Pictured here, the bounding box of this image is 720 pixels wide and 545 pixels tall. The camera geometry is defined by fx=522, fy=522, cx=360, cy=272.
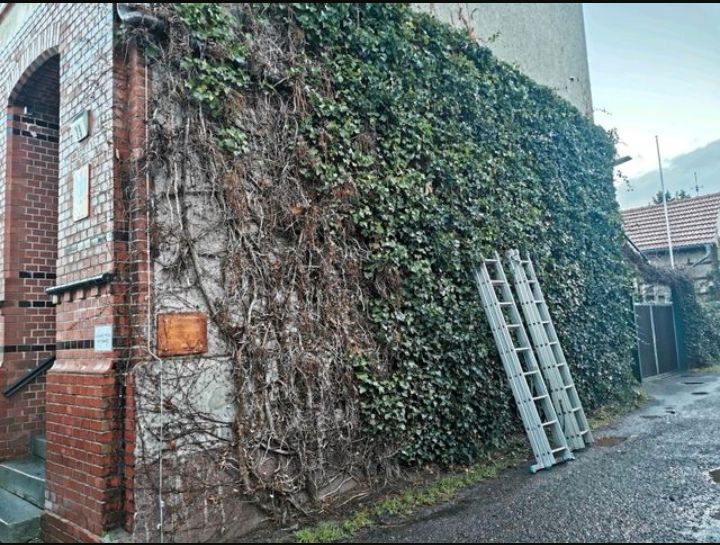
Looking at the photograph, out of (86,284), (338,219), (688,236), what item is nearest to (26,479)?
(86,284)

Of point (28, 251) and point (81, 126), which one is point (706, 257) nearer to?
point (81, 126)

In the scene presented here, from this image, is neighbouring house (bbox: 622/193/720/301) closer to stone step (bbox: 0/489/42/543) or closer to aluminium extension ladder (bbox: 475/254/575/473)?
aluminium extension ladder (bbox: 475/254/575/473)

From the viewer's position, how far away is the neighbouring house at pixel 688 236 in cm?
1642

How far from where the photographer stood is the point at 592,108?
10539mm

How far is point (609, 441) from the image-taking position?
6.62m

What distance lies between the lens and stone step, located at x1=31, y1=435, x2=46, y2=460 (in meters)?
5.36

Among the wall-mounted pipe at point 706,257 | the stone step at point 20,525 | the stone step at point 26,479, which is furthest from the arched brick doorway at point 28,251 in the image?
the wall-mounted pipe at point 706,257

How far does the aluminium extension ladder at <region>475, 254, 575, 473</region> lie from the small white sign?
3943 millimetres

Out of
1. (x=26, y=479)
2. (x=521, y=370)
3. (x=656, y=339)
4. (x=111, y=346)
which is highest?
(x=111, y=346)

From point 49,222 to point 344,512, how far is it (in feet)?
14.7

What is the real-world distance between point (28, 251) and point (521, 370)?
548cm

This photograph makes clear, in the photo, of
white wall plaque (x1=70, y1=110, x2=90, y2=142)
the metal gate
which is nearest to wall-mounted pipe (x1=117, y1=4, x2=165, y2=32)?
white wall plaque (x1=70, y1=110, x2=90, y2=142)

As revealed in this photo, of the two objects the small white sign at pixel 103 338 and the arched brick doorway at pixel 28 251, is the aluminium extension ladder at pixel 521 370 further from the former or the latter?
the arched brick doorway at pixel 28 251

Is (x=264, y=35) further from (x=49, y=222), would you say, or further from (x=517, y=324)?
(x=517, y=324)
